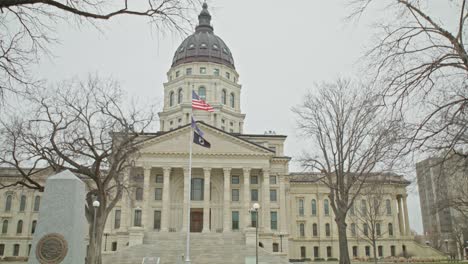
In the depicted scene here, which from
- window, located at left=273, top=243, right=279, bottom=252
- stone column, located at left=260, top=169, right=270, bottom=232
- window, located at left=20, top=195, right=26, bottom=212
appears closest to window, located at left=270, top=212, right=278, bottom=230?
window, located at left=273, top=243, right=279, bottom=252

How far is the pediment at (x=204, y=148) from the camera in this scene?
167ft

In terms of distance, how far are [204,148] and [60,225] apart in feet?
130

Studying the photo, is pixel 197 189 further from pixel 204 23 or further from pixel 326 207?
pixel 204 23

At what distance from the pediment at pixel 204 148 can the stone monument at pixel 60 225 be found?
127 ft

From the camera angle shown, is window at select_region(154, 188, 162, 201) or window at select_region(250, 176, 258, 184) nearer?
window at select_region(154, 188, 162, 201)

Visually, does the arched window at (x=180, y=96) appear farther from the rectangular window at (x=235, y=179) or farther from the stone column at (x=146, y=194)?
the stone column at (x=146, y=194)

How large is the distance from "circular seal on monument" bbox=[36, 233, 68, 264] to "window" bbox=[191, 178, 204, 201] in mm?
41636

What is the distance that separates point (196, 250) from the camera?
42.2m

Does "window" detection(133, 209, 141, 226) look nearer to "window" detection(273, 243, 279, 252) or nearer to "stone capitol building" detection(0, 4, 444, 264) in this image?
"stone capitol building" detection(0, 4, 444, 264)

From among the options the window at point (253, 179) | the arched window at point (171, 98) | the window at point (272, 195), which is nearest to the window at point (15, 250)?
the arched window at point (171, 98)

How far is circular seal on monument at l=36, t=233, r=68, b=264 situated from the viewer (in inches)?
440

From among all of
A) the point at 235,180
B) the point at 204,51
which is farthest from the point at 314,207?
the point at 204,51

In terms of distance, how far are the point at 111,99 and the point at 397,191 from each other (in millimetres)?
52453

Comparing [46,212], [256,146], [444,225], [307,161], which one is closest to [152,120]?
[307,161]
